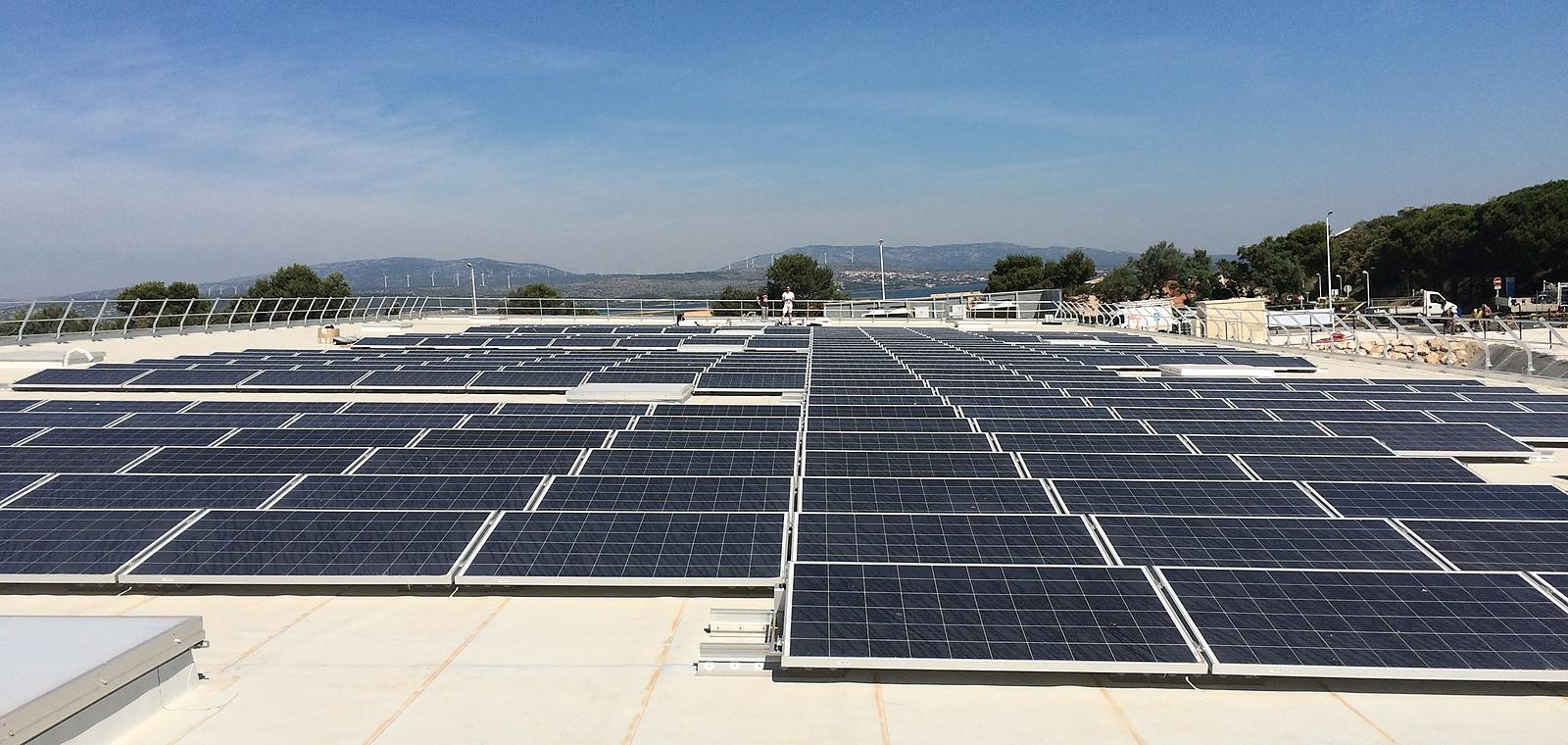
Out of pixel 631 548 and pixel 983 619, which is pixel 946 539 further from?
pixel 631 548

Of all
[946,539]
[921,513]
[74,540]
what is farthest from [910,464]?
[74,540]

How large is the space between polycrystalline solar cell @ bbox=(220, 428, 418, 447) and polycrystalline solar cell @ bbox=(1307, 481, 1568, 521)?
10741mm

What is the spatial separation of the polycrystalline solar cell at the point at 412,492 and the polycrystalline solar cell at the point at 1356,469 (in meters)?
8.28

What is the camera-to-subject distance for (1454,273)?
245 feet

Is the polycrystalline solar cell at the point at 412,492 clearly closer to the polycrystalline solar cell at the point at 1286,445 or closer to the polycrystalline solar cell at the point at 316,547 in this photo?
the polycrystalline solar cell at the point at 316,547

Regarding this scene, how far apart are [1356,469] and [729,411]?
26.4 feet

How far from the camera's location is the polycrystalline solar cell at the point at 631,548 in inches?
279

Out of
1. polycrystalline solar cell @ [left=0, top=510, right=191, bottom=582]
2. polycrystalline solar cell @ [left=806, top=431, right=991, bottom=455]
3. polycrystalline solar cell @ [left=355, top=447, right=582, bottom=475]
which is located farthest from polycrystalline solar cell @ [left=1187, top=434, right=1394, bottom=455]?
polycrystalline solar cell @ [left=0, top=510, right=191, bottom=582]

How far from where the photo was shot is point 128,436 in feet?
40.5

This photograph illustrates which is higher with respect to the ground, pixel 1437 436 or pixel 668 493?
pixel 668 493

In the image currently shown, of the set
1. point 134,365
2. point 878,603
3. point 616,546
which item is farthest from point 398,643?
point 134,365

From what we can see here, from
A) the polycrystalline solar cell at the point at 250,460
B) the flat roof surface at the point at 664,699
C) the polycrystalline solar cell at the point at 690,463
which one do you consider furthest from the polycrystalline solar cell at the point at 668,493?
the polycrystalline solar cell at the point at 250,460

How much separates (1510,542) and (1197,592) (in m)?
3.49

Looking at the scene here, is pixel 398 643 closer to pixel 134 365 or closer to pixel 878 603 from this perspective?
pixel 878 603
